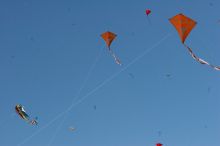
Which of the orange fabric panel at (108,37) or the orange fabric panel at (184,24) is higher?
the orange fabric panel at (108,37)

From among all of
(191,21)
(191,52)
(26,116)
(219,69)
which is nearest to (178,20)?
(191,21)

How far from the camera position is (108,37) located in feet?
81.1

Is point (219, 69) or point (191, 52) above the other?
point (191, 52)

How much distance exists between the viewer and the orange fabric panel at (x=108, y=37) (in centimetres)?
2466

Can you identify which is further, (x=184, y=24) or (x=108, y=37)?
(x=108, y=37)

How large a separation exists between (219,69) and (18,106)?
1681 centimetres

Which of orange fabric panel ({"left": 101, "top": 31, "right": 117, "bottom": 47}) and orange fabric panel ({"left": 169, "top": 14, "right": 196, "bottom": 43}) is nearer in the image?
orange fabric panel ({"left": 169, "top": 14, "right": 196, "bottom": 43})

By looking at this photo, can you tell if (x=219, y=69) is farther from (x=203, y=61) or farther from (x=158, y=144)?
(x=158, y=144)

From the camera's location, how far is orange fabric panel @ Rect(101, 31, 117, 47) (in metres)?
24.7

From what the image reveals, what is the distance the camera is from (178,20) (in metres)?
20.2

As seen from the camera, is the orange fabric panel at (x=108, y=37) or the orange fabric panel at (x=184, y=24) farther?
the orange fabric panel at (x=108, y=37)

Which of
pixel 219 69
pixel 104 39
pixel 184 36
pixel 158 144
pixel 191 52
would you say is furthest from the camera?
pixel 158 144

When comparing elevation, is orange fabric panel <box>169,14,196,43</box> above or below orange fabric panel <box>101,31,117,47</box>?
below

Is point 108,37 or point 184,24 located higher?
point 108,37
